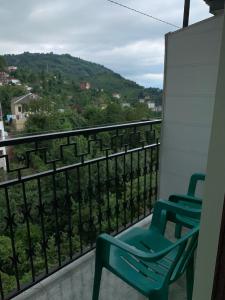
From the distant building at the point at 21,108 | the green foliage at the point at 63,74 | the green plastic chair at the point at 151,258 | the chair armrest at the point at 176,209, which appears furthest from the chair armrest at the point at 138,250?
the distant building at the point at 21,108

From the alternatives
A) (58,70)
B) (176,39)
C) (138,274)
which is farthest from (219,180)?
(58,70)

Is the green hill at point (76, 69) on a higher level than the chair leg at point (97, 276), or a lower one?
higher

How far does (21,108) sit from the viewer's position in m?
11.5

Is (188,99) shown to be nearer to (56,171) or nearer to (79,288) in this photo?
(56,171)

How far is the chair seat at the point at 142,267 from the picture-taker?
1.11 metres

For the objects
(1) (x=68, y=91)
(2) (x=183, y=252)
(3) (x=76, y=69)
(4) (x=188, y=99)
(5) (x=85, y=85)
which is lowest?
(2) (x=183, y=252)

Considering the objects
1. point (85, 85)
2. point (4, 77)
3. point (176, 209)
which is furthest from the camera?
point (85, 85)

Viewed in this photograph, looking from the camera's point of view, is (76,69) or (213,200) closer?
(213,200)

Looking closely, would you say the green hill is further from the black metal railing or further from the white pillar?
the white pillar

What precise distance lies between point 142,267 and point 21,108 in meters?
11.5

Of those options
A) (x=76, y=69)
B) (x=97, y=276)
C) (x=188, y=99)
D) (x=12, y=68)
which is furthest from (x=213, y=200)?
(x=76, y=69)

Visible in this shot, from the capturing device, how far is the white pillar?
1.75ft

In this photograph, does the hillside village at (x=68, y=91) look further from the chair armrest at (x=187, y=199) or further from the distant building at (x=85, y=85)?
the chair armrest at (x=187, y=199)

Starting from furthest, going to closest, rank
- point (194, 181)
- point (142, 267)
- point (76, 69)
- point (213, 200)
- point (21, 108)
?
point (21, 108), point (76, 69), point (194, 181), point (142, 267), point (213, 200)
